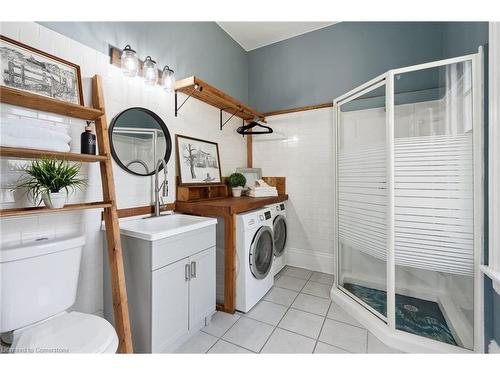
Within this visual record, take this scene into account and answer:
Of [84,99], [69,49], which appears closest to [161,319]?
[84,99]

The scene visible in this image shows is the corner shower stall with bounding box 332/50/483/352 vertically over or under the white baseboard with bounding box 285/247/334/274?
over

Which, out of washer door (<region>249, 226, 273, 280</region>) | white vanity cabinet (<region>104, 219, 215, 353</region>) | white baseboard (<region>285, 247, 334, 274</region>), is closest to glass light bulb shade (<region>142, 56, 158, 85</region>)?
white vanity cabinet (<region>104, 219, 215, 353</region>)

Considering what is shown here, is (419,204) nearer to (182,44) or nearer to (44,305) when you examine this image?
(44,305)

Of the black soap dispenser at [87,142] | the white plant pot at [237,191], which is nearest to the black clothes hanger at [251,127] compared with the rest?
the white plant pot at [237,191]

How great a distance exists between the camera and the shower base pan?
153cm

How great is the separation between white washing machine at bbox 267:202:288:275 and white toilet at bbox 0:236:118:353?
5.57ft

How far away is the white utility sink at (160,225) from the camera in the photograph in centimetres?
133

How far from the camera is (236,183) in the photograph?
8.53ft

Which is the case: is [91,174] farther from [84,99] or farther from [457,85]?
[457,85]

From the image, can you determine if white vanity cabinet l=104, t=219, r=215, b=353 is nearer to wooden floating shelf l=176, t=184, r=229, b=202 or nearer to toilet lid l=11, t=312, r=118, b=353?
toilet lid l=11, t=312, r=118, b=353

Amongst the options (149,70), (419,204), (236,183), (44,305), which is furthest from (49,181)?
(419,204)

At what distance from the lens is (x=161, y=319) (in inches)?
52.4

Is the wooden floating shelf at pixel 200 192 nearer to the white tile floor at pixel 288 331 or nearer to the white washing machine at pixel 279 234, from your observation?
the white washing machine at pixel 279 234
